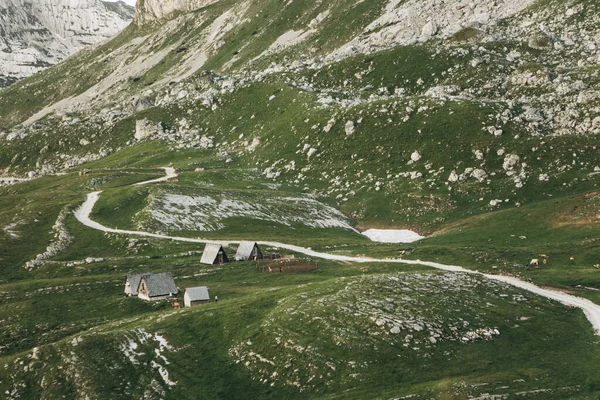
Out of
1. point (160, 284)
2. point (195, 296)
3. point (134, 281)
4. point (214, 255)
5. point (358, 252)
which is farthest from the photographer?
point (358, 252)

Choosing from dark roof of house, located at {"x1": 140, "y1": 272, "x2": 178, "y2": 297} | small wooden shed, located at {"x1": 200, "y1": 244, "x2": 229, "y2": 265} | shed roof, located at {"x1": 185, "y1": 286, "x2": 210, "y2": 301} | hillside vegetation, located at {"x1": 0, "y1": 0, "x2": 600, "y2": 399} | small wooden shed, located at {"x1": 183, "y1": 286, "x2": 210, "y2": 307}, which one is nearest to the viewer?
hillside vegetation, located at {"x1": 0, "y1": 0, "x2": 600, "y2": 399}

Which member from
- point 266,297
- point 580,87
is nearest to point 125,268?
point 266,297

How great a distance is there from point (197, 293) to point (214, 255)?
2187 centimetres

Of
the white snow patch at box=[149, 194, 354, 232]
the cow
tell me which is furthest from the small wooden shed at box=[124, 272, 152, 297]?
the cow

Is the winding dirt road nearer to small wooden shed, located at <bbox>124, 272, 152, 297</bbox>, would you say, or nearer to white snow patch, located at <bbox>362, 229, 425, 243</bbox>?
white snow patch, located at <bbox>362, 229, 425, 243</bbox>

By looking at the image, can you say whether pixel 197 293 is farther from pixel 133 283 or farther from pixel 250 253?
pixel 250 253

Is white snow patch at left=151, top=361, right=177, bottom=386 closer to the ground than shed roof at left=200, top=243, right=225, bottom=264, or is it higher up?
closer to the ground

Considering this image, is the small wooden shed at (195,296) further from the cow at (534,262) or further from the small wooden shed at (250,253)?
the cow at (534,262)

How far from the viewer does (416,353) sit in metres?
63.7

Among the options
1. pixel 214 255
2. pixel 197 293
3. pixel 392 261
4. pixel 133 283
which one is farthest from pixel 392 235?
pixel 133 283

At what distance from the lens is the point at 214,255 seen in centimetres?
10781

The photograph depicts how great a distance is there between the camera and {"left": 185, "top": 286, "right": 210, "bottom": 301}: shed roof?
85.6m

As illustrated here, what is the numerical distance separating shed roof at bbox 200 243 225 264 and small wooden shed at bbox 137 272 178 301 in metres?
16.4

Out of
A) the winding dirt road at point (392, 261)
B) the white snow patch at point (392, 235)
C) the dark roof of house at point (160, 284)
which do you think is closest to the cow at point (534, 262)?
the winding dirt road at point (392, 261)
